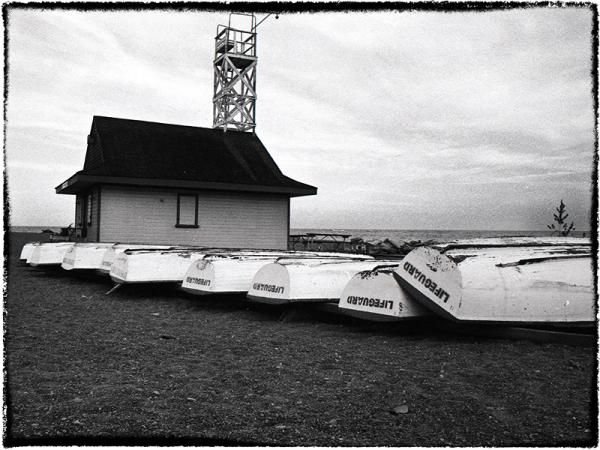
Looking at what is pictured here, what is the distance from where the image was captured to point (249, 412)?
3375 millimetres

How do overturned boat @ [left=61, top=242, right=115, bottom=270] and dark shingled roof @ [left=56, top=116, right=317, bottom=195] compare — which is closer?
overturned boat @ [left=61, top=242, right=115, bottom=270]

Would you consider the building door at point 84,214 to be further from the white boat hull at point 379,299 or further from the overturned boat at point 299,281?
the white boat hull at point 379,299

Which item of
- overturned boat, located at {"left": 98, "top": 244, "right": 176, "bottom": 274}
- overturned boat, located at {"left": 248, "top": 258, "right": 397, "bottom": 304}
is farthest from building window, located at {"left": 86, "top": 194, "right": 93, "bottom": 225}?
overturned boat, located at {"left": 248, "top": 258, "right": 397, "bottom": 304}

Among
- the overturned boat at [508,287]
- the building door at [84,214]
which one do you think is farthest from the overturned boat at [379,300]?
the building door at [84,214]

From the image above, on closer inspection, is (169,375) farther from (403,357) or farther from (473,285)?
(473,285)

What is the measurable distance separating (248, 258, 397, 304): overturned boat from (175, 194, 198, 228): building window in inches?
363

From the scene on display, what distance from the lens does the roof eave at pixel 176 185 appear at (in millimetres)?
14328

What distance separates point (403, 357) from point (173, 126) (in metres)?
14.9

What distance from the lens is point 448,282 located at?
527cm

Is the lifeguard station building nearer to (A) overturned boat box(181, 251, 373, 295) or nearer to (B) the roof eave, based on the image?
(B) the roof eave

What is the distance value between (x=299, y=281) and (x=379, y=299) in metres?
1.16

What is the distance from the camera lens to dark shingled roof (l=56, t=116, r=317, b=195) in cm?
1516

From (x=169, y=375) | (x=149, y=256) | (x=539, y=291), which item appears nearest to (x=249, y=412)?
(x=169, y=375)

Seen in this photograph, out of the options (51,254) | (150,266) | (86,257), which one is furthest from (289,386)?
(51,254)
